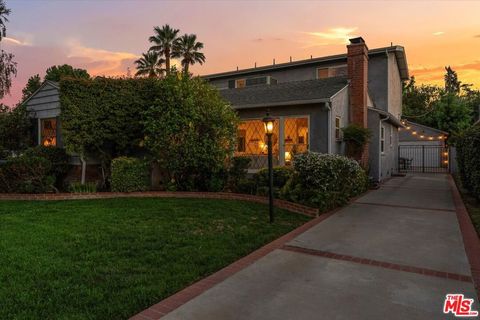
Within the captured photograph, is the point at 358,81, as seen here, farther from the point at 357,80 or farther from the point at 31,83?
the point at 31,83

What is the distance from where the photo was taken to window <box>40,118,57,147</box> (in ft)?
40.2

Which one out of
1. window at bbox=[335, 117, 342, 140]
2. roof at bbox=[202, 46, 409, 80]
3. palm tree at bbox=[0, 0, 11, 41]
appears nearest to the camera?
window at bbox=[335, 117, 342, 140]

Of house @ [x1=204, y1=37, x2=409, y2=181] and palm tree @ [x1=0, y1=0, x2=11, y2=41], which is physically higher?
palm tree @ [x1=0, y1=0, x2=11, y2=41]

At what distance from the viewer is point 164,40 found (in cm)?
3378

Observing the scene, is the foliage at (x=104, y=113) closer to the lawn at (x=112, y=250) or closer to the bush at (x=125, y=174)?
the bush at (x=125, y=174)

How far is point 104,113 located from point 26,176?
9.92 ft

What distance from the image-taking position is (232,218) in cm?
711

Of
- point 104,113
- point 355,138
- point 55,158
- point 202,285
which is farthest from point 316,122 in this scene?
point 55,158

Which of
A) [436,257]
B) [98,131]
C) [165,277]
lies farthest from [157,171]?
[436,257]

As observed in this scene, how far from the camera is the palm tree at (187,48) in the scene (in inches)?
1336

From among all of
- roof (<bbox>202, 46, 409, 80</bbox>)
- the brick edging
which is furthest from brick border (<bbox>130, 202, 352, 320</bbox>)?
roof (<bbox>202, 46, 409, 80</bbox>)

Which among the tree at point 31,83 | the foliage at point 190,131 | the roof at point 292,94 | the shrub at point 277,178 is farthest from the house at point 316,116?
the tree at point 31,83

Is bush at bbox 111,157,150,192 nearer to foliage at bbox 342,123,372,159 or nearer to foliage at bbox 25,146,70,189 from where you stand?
foliage at bbox 25,146,70,189

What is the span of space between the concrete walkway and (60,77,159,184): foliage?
24.0ft
